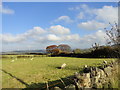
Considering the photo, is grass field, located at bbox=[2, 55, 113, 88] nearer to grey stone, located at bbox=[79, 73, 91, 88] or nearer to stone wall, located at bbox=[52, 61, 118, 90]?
stone wall, located at bbox=[52, 61, 118, 90]

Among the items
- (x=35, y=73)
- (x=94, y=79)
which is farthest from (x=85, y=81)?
(x=35, y=73)

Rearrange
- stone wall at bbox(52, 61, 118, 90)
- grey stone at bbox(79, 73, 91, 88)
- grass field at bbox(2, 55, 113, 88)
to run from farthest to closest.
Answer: grass field at bbox(2, 55, 113, 88) → grey stone at bbox(79, 73, 91, 88) → stone wall at bbox(52, 61, 118, 90)

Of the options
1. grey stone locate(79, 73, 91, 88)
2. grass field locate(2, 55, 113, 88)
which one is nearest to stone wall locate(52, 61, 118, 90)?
grey stone locate(79, 73, 91, 88)

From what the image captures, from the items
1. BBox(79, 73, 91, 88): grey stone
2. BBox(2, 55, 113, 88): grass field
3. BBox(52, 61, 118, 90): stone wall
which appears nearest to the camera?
BBox(52, 61, 118, 90): stone wall

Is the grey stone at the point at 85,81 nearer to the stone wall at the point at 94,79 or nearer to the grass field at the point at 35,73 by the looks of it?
the stone wall at the point at 94,79

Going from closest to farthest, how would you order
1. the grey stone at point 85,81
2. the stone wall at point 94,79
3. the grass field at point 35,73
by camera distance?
the stone wall at point 94,79 < the grey stone at point 85,81 < the grass field at point 35,73

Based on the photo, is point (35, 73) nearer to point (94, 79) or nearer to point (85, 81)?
point (94, 79)

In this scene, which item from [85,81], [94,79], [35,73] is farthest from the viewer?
[35,73]

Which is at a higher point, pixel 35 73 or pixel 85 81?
pixel 85 81

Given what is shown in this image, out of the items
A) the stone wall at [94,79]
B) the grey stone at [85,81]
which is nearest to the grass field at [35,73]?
the stone wall at [94,79]

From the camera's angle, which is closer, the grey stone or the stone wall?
the stone wall

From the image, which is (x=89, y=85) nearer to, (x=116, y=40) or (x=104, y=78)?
(x=104, y=78)

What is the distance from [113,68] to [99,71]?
3.90 ft

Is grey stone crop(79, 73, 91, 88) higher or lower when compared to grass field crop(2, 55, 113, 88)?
higher
